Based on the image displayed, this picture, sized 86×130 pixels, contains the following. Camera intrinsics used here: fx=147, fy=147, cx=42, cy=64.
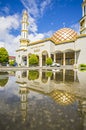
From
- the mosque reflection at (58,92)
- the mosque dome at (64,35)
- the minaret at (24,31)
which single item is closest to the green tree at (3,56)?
the minaret at (24,31)

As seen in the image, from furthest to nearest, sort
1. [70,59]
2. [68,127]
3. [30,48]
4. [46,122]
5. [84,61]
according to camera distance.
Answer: [30,48]
[70,59]
[84,61]
[46,122]
[68,127]

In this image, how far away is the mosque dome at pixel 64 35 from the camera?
186ft

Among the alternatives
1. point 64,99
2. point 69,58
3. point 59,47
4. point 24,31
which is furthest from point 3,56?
point 64,99

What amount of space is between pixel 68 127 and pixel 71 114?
791mm

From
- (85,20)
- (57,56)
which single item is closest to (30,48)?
(57,56)

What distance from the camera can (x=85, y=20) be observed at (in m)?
44.8

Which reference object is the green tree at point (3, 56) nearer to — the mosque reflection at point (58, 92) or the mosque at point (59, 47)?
the mosque at point (59, 47)

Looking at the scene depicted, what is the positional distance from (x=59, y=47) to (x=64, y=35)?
9.59m

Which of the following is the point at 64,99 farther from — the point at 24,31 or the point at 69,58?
the point at 24,31

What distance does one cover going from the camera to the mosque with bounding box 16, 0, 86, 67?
43500 millimetres

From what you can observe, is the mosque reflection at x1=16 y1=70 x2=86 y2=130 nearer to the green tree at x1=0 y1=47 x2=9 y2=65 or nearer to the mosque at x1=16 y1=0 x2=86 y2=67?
the mosque at x1=16 y1=0 x2=86 y2=67

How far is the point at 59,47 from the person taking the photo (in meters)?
50.6

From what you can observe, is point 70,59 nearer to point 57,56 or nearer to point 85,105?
point 57,56

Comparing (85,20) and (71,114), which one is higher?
(85,20)
